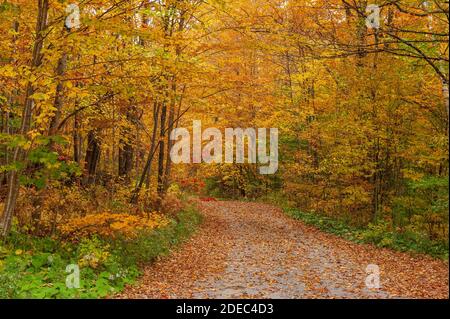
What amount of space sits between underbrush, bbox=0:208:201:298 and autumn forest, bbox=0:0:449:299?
34mm

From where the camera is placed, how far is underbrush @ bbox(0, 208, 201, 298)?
6762mm

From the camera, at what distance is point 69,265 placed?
7.74m

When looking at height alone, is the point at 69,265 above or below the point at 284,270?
above

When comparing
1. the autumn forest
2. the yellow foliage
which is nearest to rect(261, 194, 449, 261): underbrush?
the autumn forest

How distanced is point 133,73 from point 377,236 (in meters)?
8.12

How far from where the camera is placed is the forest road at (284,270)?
7.10 metres

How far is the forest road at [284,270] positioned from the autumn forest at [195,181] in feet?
0.20

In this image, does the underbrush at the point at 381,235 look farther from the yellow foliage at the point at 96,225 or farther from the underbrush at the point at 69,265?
the yellow foliage at the point at 96,225

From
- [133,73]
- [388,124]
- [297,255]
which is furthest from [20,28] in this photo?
[388,124]

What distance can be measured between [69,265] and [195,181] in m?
12.0

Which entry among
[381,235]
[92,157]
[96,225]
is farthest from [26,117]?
[381,235]

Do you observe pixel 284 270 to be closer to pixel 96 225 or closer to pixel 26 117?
pixel 96 225

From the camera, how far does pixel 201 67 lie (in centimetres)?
1108

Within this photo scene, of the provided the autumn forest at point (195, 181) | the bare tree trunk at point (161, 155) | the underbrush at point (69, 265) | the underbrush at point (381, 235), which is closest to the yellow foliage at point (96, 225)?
the autumn forest at point (195, 181)
